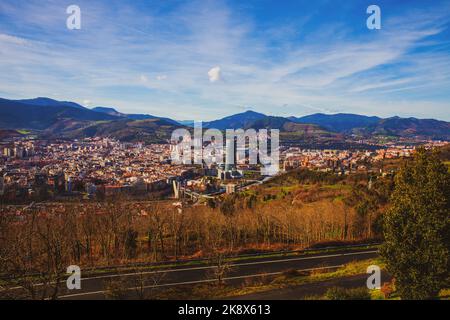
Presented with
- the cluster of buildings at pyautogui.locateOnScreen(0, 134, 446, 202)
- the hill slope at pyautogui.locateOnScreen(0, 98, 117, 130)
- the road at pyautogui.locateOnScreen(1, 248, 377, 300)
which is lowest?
the road at pyautogui.locateOnScreen(1, 248, 377, 300)

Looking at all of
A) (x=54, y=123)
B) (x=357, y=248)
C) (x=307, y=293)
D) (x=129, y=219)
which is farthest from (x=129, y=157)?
(x=54, y=123)

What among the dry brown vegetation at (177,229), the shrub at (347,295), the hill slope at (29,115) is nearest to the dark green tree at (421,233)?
the shrub at (347,295)

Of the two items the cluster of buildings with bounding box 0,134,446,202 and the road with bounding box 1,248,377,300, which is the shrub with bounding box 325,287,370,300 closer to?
the road with bounding box 1,248,377,300

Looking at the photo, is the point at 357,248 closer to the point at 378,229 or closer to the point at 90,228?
the point at 378,229

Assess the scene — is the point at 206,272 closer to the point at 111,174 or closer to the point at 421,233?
the point at 421,233

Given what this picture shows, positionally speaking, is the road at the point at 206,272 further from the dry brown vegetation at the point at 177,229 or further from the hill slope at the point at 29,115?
the hill slope at the point at 29,115

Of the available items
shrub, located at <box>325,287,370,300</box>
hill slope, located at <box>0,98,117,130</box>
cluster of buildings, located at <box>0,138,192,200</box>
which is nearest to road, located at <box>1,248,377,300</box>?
shrub, located at <box>325,287,370,300</box>
